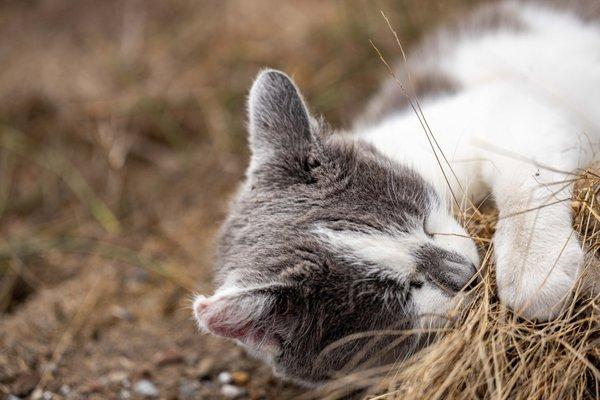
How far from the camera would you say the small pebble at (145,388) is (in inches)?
87.5

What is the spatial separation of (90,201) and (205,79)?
979 mm

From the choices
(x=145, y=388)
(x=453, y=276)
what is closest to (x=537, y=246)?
(x=453, y=276)

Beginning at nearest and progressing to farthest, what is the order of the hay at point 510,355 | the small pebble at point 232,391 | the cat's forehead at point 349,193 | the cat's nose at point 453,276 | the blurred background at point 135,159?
the hay at point 510,355 → the cat's nose at point 453,276 → the cat's forehead at point 349,193 → the small pebble at point 232,391 → the blurred background at point 135,159

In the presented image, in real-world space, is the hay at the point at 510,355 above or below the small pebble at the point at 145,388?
above

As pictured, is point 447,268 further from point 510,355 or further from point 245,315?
point 245,315

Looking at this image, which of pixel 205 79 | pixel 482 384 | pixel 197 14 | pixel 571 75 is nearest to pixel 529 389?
pixel 482 384

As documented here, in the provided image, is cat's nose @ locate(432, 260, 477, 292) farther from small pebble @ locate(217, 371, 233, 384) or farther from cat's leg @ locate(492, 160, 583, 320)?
small pebble @ locate(217, 371, 233, 384)

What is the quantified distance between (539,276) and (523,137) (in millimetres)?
562

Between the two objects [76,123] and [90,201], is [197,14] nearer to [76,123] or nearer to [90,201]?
Result: [76,123]

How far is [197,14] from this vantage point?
3.99m

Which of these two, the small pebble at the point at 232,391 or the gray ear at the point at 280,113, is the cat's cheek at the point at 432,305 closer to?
the gray ear at the point at 280,113

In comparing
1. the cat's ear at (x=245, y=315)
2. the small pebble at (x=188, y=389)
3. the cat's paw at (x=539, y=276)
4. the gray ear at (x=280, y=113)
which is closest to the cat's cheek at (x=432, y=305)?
the cat's paw at (x=539, y=276)

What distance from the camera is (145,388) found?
224cm

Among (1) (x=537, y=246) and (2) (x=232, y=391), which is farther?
(2) (x=232, y=391)
